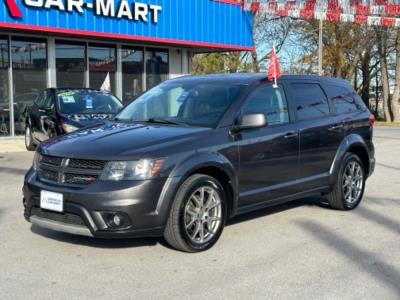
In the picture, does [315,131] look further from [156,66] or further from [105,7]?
[156,66]

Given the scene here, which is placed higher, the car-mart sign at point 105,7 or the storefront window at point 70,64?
the car-mart sign at point 105,7

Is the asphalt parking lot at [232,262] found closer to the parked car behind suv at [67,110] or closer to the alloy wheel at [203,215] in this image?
the alloy wheel at [203,215]

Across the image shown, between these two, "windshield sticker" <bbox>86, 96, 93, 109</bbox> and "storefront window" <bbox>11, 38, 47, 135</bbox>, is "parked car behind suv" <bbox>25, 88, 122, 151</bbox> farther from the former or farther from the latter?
"storefront window" <bbox>11, 38, 47, 135</bbox>

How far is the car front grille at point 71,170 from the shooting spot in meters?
4.98

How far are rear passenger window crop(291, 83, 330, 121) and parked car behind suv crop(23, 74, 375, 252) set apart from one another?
0.02 metres

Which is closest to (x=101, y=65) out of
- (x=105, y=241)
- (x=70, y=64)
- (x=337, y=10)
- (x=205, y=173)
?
(x=70, y=64)

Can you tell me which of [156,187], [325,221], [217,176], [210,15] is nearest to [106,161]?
[156,187]

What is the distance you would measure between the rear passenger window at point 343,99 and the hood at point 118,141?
248 cm

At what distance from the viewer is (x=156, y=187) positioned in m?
4.98

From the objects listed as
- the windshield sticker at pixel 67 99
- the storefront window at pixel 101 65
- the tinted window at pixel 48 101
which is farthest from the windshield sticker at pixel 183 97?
the storefront window at pixel 101 65

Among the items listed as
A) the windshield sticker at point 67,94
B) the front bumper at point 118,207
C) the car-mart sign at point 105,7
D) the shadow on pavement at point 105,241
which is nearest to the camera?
the front bumper at point 118,207

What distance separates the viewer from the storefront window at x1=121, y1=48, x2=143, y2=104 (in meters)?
19.9

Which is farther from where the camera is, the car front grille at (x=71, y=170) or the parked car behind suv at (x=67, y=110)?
the parked car behind suv at (x=67, y=110)

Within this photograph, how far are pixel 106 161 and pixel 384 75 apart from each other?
36.1 metres
